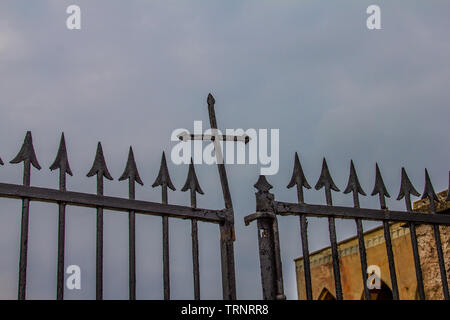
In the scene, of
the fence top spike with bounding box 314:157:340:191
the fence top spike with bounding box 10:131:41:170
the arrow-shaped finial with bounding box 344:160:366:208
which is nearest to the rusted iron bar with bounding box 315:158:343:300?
the fence top spike with bounding box 314:157:340:191

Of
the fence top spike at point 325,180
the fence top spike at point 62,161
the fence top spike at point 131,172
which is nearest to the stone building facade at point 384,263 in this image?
the fence top spike at point 325,180

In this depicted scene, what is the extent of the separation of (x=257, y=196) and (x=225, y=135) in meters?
0.61

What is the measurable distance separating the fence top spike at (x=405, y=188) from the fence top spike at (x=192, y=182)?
1.69 meters

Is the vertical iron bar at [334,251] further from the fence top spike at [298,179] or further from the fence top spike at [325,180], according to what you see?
the fence top spike at [298,179]

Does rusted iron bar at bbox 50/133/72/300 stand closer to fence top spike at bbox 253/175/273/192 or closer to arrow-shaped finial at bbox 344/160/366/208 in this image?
fence top spike at bbox 253/175/273/192

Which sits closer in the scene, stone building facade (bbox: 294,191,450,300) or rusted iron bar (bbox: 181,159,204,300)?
rusted iron bar (bbox: 181,159,204,300)

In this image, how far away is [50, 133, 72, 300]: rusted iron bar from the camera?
370cm

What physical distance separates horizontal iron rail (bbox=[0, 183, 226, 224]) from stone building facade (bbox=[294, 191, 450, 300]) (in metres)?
4.03

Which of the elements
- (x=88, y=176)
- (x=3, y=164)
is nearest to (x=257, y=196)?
(x=88, y=176)
